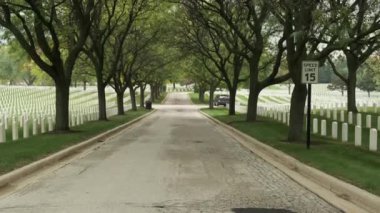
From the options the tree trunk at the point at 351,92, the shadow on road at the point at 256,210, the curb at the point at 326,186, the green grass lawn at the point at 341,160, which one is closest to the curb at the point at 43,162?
the shadow on road at the point at 256,210

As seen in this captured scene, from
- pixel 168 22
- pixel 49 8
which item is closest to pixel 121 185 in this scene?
pixel 49 8

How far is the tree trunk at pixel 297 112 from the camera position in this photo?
19656 millimetres

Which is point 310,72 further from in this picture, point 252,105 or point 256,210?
point 252,105

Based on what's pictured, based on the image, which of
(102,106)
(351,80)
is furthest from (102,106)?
(351,80)

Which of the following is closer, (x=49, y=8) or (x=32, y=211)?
(x=32, y=211)

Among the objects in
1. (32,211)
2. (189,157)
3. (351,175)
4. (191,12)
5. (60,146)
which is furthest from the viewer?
(191,12)

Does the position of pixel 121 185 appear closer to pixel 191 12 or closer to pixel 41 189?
pixel 41 189

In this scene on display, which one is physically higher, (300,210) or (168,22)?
(168,22)

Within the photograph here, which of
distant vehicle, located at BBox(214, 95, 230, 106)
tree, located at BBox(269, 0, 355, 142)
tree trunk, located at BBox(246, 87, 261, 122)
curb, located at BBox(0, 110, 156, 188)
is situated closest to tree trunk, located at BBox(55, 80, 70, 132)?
curb, located at BBox(0, 110, 156, 188)

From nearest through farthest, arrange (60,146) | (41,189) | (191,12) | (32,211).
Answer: (32,211)
(41,189)
(60,146)
(191,12)

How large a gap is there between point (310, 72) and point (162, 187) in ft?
23.5

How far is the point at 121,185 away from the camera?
434 inches

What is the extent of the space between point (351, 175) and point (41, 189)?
5874mm

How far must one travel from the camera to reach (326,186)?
36.5 feet
